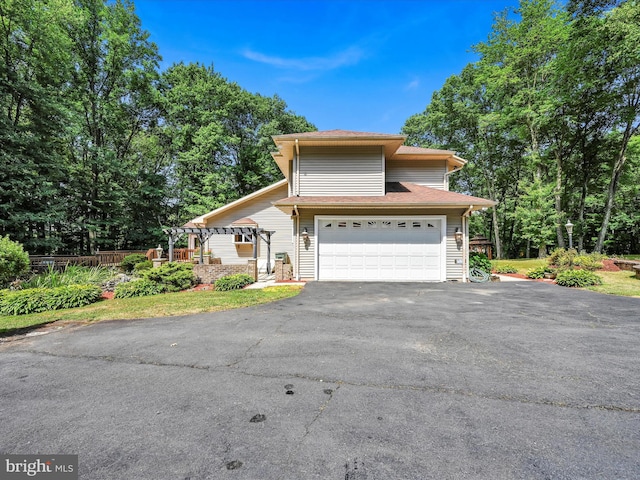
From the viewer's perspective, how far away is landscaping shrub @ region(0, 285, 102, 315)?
7051 millimetres

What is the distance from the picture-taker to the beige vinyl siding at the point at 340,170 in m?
11.2

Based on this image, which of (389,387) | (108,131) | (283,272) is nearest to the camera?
(389,387)

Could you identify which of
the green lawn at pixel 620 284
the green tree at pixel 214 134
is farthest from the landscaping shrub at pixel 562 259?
the green tree at pixel 214 134

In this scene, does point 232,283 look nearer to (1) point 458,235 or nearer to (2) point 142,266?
(2) point 142,266

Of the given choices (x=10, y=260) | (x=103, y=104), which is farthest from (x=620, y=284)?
(x=103, y=104)

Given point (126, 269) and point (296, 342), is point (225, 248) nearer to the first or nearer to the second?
point (126, 269)

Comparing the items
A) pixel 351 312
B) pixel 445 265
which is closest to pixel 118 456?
pixel 351 312

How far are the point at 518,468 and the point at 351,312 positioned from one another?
4.26 metres

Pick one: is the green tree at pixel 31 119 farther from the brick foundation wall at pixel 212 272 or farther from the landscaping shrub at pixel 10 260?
the brick foundation wall at pixel 212 272

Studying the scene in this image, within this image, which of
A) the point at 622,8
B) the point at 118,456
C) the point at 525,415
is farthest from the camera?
the point at 622,8

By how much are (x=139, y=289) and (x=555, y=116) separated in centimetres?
2439

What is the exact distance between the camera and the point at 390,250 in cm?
1046

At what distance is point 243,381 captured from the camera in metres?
3.02

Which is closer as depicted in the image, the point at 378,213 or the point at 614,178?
the point at 378,213
